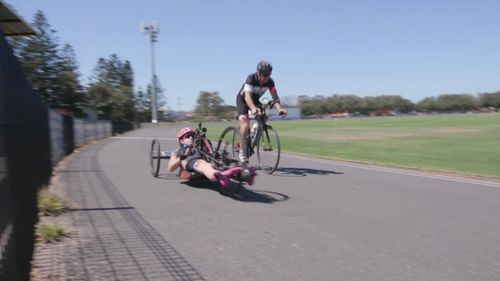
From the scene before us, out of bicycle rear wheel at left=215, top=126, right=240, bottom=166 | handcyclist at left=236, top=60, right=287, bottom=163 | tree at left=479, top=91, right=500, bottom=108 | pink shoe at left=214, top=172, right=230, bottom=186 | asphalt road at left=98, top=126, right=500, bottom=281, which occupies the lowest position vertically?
asphalt road at left=98, top=126, right=500, bottom=281

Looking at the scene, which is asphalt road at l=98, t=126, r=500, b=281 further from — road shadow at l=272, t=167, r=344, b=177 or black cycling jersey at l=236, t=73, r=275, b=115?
black cycling jersey at l=236, t=73, r=275, b=115

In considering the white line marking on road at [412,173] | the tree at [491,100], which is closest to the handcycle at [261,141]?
the white line marking on road at [412,173]

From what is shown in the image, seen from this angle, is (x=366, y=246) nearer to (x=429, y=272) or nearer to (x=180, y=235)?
(x=429, y=272)

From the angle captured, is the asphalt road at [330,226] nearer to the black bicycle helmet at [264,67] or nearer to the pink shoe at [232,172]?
the pink shoe at [232,172]

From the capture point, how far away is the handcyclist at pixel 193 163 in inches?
281

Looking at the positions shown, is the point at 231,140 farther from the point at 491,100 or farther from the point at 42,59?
the point at 491,100

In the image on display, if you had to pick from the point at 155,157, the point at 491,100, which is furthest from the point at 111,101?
the point at 491,100

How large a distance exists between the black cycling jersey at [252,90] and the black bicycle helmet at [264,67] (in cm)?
27

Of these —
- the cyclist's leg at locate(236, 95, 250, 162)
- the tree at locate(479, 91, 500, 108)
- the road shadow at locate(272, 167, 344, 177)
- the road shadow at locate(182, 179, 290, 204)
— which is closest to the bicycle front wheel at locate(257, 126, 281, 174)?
the road shadow at locate(272, 167, 344, 177)

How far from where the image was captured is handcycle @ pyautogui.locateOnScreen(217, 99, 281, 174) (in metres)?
9.99

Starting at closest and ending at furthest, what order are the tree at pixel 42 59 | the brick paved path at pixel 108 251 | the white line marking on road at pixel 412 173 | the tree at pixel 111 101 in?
1. the brick paved path at pixel 108 251
2. the white line marking on road at pixel 412 173
3. the tree at pixel 42 59
4. the tree at pixel 111 101

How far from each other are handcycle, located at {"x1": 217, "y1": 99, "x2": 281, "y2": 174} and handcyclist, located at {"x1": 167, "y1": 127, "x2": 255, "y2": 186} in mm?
1190

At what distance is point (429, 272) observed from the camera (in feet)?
14.3

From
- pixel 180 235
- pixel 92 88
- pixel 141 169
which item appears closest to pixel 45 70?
pixel 92 88
